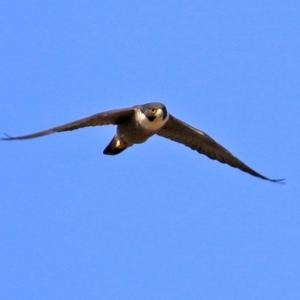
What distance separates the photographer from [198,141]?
19641 millimetres

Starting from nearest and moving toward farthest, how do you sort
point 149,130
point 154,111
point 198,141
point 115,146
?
point 154,111, point 149,130, point 115,146, point 198,141

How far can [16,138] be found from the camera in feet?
54.3

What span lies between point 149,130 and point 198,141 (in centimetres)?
159

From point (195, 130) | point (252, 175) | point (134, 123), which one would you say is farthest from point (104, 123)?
point (252, 175)

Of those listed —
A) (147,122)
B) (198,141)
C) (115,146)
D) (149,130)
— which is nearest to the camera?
(147,122)

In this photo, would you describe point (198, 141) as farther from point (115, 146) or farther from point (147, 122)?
point (147, 122)

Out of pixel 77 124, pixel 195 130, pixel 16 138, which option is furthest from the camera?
pixel 195 130

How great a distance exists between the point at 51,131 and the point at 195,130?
315cm

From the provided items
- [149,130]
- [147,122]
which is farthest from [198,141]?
[147,122]

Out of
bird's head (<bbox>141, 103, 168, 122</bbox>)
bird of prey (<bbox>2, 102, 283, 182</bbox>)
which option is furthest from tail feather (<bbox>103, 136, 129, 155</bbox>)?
bird's head (<bbox>141, 103, 168, 122</bbox>)

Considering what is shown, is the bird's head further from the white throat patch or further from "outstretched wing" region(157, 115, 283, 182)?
"outstretched wing" region(157, 115, 283, 182)

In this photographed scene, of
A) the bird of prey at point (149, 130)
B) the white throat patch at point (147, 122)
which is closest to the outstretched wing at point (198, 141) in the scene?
the bird of prey at point (149, 130)

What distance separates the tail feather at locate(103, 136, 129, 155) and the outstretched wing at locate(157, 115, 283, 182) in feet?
3.09

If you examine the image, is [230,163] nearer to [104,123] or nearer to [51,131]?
[104,123]
